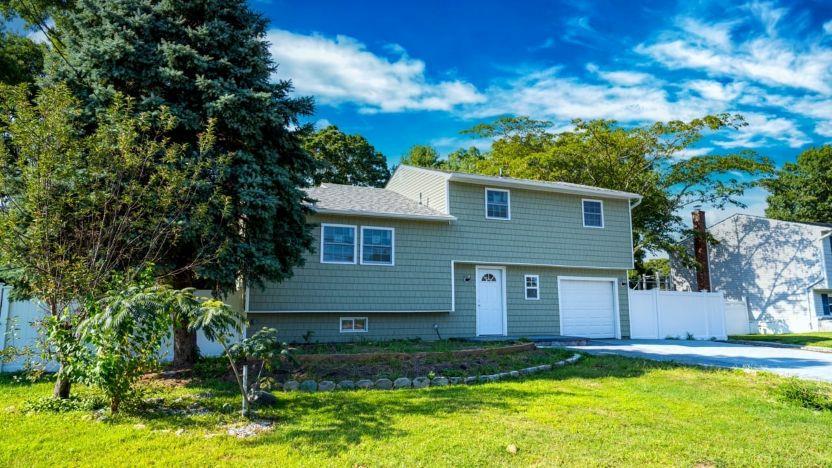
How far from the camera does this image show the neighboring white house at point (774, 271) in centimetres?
2448

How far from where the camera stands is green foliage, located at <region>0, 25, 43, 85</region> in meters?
12.3

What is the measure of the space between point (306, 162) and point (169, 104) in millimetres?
2466

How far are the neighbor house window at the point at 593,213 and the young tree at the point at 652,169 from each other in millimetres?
8118

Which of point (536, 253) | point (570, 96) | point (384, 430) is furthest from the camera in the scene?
point (570, 96)

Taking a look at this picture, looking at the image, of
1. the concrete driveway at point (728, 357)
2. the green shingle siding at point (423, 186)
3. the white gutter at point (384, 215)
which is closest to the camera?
the concrete driveway at point (728, 357)

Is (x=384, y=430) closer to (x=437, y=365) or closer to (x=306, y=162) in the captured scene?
(x=437, y=365)

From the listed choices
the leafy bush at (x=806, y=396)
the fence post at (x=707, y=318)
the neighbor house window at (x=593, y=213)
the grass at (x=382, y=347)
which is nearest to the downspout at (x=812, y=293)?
the fence post at (x=707, y=318)

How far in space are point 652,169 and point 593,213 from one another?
10.7 metres

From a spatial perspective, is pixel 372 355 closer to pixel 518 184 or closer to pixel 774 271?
pixel 518 184

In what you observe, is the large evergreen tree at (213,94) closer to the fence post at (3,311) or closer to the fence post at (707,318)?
the fence post at (3,311)

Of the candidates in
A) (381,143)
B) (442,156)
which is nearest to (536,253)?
(381,143)

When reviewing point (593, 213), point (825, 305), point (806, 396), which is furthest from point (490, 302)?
point (825, 305)

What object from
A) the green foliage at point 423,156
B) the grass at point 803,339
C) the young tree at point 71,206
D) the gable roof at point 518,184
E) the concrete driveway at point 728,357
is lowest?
the grass at point 803,339

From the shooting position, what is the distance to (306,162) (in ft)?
31.1
